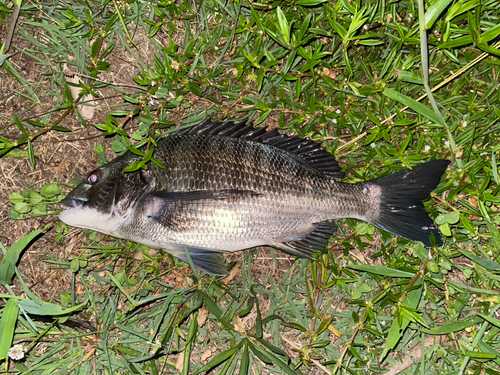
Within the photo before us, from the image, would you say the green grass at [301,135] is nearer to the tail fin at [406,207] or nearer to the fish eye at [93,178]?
the tail fin at [406,207]

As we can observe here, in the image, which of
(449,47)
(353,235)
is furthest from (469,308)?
(449,47)

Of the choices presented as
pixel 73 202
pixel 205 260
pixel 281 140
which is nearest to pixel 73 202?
pixel 73 202

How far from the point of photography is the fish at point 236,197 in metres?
3.09

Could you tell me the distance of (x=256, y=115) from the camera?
362 centimetres

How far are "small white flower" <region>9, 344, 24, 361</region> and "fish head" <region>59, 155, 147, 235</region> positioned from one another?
1.13 m

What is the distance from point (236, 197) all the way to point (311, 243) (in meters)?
0.86

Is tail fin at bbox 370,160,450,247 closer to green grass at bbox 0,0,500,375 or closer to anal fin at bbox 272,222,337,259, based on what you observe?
green grass at bbox 0,0,500,375

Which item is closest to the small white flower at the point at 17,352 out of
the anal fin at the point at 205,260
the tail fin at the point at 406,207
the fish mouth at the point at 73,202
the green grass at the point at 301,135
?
the green grass at the point at 301,135

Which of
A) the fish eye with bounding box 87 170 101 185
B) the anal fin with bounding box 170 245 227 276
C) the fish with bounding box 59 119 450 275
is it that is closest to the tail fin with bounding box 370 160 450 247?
the fish with bounding box 59 119 450 275

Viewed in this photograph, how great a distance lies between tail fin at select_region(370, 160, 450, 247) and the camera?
3293mm

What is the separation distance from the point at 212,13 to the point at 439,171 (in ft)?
8.31

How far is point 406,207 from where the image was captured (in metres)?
3.32

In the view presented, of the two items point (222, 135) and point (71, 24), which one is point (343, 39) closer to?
point (222, 135)

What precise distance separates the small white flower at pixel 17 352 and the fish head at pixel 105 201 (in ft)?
3.72
